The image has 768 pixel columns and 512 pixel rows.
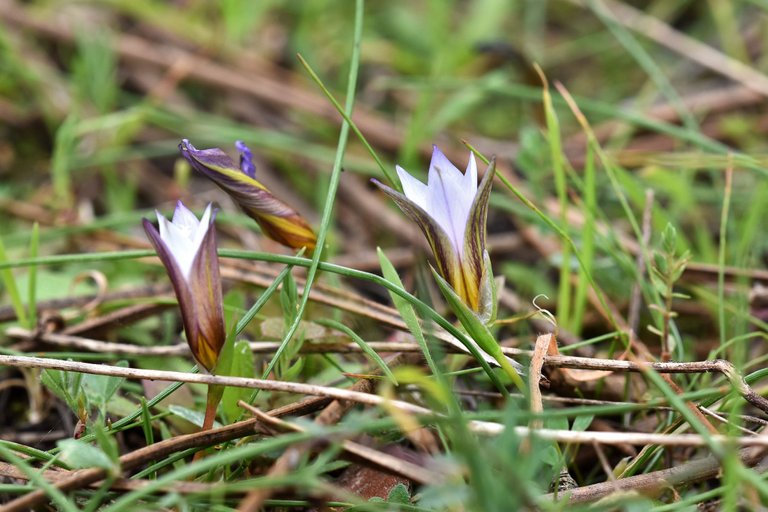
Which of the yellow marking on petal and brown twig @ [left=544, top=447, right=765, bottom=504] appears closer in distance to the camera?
brown twig @ [left=544, top=447, right=765, bottom=504]

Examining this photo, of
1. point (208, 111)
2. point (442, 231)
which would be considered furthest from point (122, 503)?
point (208, 111)

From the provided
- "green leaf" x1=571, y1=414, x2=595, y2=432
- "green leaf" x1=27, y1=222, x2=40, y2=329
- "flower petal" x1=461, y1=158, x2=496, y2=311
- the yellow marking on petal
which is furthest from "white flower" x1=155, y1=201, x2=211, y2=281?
"green leaf" x1=571, y1=414, x2=595, y2=432

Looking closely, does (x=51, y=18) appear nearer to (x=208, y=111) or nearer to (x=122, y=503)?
(x=208, y=111)

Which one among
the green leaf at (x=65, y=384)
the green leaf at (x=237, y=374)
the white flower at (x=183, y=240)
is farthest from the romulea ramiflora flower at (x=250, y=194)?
the green leaf at (x=65, y=384)

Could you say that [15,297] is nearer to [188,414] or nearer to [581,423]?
[188,414]

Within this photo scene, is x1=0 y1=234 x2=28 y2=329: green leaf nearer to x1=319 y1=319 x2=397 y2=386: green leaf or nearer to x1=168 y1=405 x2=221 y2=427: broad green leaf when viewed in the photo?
x1=168 y1=405 x2=221 y2=427: broad green leaf

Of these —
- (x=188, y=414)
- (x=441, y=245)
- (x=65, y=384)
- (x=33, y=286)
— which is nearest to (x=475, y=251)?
(x=441, y=245)

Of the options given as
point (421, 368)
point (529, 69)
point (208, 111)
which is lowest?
point (421, 368)
